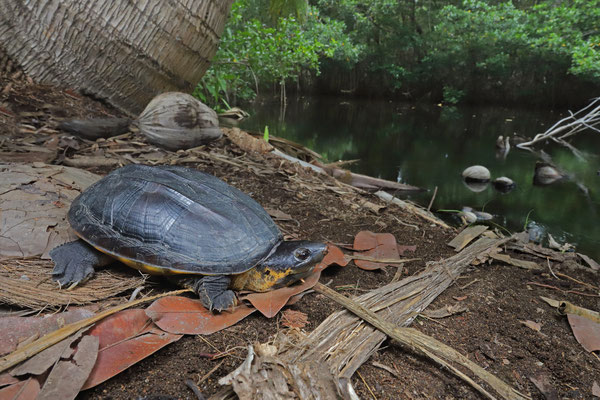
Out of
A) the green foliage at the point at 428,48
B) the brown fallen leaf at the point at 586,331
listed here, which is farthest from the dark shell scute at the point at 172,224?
the green foliage at the point at 428,48

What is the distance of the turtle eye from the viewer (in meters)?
1.85

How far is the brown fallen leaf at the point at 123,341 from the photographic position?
129 cm

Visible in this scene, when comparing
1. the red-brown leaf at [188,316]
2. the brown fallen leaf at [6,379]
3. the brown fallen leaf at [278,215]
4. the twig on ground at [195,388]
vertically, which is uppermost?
the brown fallen leaf at [278,215]

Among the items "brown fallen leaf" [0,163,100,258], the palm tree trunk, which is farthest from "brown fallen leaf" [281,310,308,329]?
the palm tree trunk

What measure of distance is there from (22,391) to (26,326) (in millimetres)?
330

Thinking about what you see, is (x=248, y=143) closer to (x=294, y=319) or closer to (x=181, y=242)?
(x=181, y=242)

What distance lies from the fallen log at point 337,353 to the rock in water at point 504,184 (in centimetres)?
549

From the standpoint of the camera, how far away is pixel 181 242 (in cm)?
179

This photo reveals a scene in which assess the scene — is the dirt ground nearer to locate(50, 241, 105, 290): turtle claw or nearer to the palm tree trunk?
the palm tree trunk

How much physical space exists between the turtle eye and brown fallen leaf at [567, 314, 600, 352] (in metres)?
1.42

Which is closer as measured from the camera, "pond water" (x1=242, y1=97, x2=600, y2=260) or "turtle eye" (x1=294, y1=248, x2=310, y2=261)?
"turtle eye" (x1=294, y1=248, x2=310, y2=261)

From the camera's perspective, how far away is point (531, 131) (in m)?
12.7

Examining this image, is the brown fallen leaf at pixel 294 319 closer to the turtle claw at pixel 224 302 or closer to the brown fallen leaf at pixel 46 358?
the turtle claw at pixel 224 302

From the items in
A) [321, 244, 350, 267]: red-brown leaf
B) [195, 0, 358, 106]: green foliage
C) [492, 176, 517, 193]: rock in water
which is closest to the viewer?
[321, 244, 350, 267]: red-brown leaf
